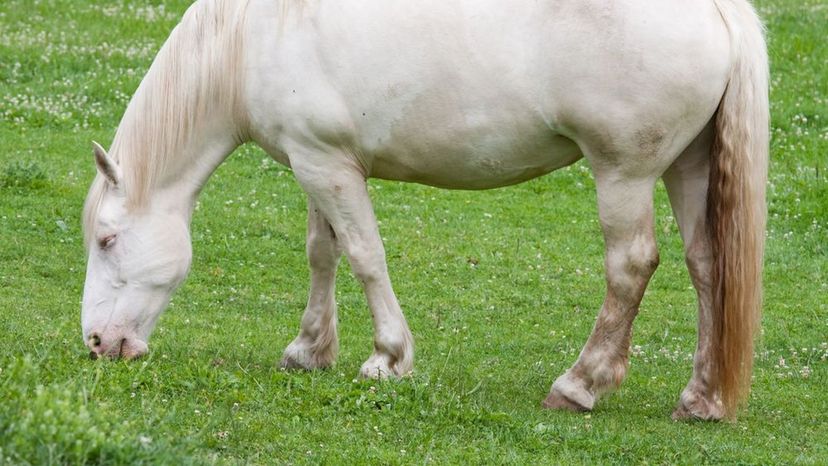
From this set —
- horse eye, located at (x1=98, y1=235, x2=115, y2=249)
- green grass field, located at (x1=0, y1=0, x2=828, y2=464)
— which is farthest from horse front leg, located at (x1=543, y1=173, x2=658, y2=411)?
horse eye, located at (x1=98, y1=235, x2=115, y2=249)

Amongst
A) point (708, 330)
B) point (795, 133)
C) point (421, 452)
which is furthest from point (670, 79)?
point (795, 133)

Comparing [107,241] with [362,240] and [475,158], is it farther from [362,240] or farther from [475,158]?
[475,158]

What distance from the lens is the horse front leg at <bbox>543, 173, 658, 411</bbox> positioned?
648 cm

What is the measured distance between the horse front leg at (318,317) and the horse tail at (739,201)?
2124 millimetres

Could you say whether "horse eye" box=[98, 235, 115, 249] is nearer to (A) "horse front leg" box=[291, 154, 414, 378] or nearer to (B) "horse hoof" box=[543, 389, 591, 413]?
(A) "horse front leg" box=[291, 154, 414, 378]

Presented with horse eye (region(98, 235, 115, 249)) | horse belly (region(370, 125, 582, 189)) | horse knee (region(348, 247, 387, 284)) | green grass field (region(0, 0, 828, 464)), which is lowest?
green grass field (region(0, 0, 828, 464))

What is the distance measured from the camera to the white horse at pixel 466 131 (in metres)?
6.29

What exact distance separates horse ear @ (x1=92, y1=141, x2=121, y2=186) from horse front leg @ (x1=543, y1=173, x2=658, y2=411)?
2.48m

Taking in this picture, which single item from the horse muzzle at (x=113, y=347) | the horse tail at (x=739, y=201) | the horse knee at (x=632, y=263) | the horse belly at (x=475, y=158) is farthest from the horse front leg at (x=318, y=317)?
the horse tail at (x=739, y=201)

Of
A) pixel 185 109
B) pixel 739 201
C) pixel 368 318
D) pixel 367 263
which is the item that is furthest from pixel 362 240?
pixel 368 318

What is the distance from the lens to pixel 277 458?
17.5 ft

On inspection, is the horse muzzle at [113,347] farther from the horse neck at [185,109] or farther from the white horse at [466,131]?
the horse neck at [185,109]

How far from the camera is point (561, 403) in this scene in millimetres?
6766

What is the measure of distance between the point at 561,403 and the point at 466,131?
1466mm
